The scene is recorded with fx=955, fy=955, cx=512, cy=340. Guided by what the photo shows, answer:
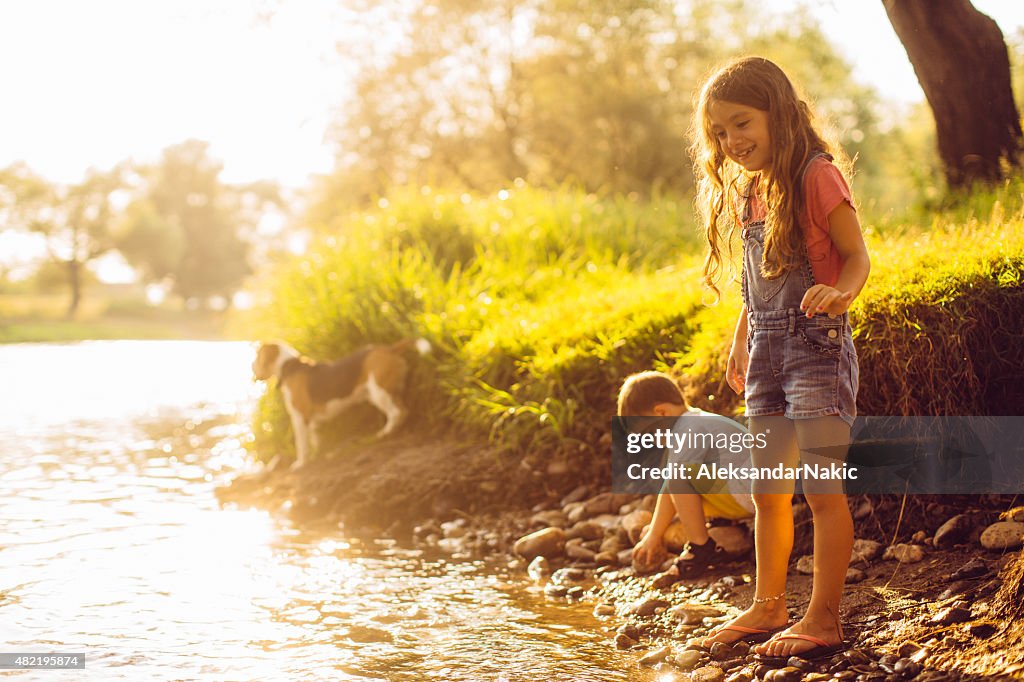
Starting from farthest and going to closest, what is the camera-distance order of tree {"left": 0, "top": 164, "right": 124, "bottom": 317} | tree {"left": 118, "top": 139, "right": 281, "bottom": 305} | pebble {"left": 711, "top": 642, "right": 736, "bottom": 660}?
tree {"left": 118, "top": 139, "right": 281, "bottom": 305} < tree {"left": 0, "top": 164, "right": 124, "bottom": 317} < pebble {"left": 711, "top": 642, "right": 736, "bottom": 660}

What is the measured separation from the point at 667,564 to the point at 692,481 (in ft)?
1.54

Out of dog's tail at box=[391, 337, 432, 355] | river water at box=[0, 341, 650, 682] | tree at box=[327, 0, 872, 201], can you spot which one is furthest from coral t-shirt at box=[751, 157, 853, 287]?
tree at box=[327, 0, 872, 201]

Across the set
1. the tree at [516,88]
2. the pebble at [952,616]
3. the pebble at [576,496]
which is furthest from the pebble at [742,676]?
the tree at [516,88]

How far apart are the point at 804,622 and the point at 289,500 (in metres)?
4.16

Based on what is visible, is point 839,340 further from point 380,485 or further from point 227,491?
point 227,491

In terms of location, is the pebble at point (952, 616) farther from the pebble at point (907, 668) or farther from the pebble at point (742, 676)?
the pebble at point (742, 676)

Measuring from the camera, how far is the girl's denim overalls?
10.1ft

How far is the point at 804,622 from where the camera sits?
323 cm

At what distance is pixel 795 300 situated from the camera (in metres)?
3.14

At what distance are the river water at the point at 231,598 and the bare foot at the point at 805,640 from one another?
504 millimetres

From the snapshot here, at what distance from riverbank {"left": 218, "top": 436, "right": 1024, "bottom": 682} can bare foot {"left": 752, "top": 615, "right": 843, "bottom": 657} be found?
2.2 inches

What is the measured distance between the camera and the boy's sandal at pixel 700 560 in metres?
4.39

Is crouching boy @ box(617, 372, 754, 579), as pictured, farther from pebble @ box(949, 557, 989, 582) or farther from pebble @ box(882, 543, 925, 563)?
pebble @ box(949, 557, 989, 582)

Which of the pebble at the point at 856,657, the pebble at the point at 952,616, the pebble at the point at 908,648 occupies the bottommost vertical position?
the pebble at the point at 856,657
